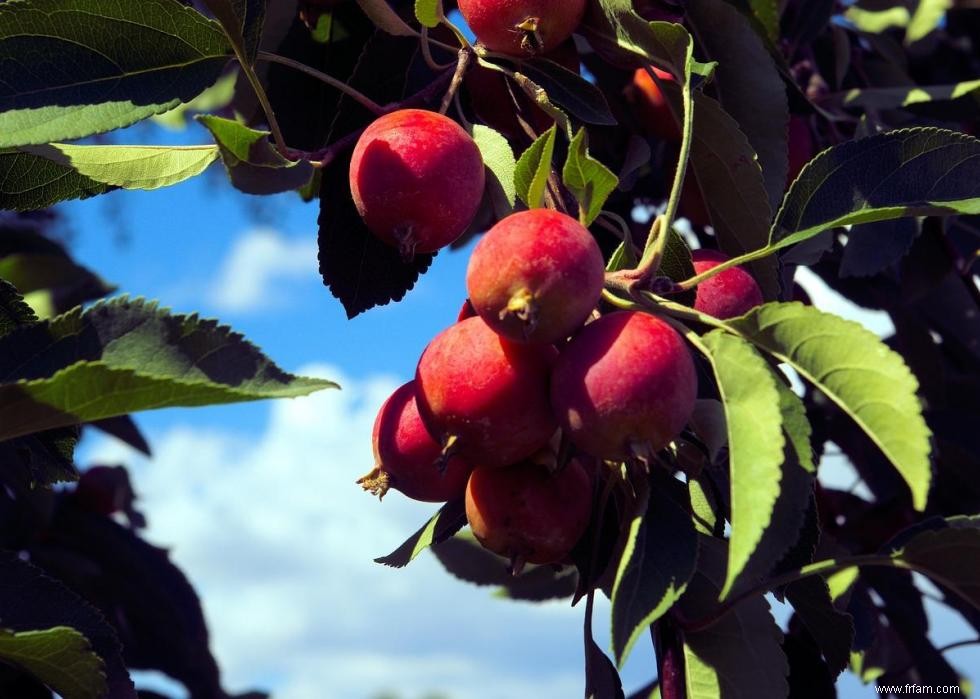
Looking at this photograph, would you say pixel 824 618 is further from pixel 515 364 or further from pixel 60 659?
pixel 60 659

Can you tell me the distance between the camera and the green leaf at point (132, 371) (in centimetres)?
79

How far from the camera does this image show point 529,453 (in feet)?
3.09

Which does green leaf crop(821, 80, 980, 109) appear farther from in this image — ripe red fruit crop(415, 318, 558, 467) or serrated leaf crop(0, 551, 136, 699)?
serrated leaf crop(0, 551, 136, 699)

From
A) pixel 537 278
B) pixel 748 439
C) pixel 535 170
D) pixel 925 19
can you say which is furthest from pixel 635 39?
pixel 925 19

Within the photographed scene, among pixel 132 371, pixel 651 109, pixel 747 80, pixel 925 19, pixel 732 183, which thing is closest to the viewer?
pixel 132 371

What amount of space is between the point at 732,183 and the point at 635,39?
172 millimetres

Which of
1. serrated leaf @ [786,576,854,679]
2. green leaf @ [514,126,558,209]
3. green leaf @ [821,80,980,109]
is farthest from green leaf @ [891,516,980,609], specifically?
green leaf @ [821,80,980,109]

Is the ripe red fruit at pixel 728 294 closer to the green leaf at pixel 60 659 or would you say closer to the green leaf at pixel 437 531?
the green leaf at pixel 437 531

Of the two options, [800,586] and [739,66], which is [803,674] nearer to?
[800,586]

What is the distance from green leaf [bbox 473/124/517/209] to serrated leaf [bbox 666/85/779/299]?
0.19 meters

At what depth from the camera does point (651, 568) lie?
0.87 m

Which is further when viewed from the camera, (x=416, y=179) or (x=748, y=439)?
(x=416, y=179)

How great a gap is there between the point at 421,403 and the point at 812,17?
117 cm

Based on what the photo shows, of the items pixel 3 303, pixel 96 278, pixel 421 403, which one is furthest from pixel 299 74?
pixel 96 278
